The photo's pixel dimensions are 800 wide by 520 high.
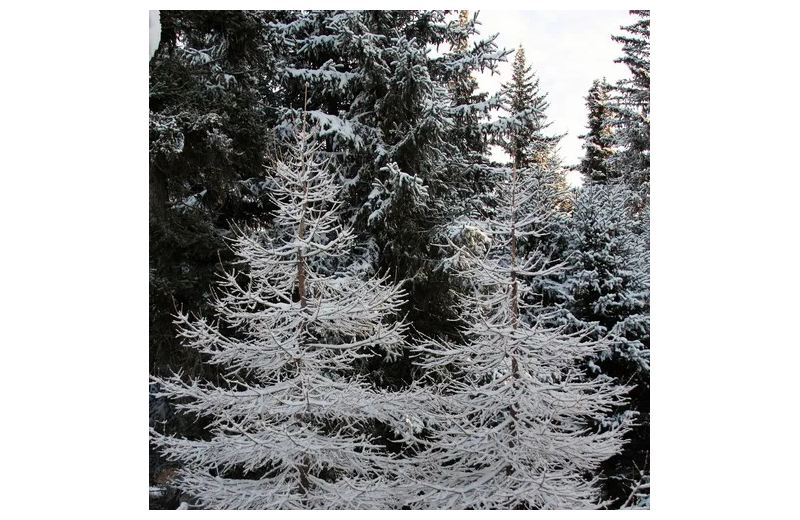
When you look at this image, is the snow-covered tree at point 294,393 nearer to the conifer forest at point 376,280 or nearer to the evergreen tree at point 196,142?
the conifer forest at point 376,280

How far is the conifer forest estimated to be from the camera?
3.48 metres

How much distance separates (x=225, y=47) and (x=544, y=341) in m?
4.66

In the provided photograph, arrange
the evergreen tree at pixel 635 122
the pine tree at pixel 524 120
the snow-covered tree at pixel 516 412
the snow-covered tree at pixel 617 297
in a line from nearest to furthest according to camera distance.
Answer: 1. the snow-covered tree at pixel 516 412
2. the snow-covered tree at pixel 617 297
3. the pine tree at pixel 524 120
4. the evergreen tree at pixel 635 122

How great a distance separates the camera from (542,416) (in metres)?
3.64

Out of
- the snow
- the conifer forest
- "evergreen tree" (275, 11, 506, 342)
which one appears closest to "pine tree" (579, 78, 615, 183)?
the conifer forest

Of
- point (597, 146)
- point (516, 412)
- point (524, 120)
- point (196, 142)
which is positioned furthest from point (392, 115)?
point (597, 146)

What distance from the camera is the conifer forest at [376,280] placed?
3.48m

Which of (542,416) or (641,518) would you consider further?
(542,416)

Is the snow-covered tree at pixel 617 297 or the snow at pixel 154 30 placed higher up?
the snow at pixel 154 30

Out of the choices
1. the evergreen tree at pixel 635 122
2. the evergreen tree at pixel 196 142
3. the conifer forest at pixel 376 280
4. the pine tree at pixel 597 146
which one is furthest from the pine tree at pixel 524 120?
the evergreen tree at pixel 196 142

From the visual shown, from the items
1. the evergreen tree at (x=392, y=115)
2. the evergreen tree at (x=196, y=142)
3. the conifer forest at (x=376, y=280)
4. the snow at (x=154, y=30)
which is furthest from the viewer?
the evergreen tree at (x=392, y=115)
